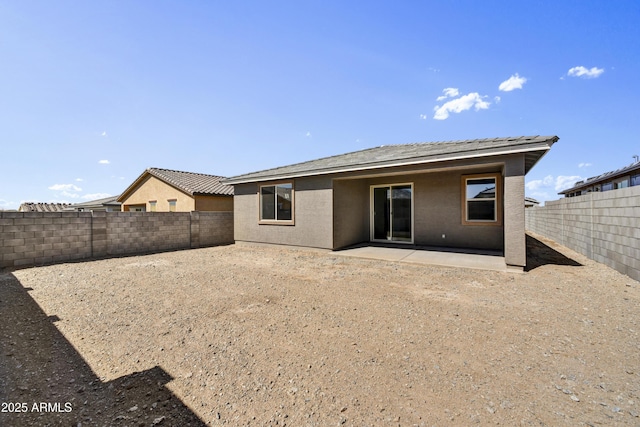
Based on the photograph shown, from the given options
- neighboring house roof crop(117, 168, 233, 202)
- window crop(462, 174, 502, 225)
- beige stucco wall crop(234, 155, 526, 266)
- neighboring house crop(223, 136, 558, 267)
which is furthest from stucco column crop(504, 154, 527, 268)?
neighboring house roof crop(117, 168, 233, 202)

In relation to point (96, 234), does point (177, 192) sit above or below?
above

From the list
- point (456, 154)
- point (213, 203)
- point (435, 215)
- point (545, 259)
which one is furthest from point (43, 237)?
point (545, 259)

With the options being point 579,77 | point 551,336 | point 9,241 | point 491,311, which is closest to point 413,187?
point 491,311

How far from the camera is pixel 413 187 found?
950 cm

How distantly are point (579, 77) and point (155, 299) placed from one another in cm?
1576

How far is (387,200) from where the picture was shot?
1029cm

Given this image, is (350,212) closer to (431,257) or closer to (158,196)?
(431,257)

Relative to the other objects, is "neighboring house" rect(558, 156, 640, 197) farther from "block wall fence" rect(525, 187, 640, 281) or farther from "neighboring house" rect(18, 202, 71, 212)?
"neighboring house" rect(18, 202, 71, 212)

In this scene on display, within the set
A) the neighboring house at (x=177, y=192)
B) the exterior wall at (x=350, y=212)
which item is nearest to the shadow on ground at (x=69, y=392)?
the exterior wall at (x=350, y=212)

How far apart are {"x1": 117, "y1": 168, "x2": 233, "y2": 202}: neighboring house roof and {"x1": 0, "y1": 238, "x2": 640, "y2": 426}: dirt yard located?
8801 millimetres

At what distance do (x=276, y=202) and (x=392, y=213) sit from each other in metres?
4.62

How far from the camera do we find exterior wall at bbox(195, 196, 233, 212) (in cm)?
1368

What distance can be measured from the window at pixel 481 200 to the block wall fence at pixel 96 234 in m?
10.3

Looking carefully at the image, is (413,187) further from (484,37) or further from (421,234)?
(484,37)
